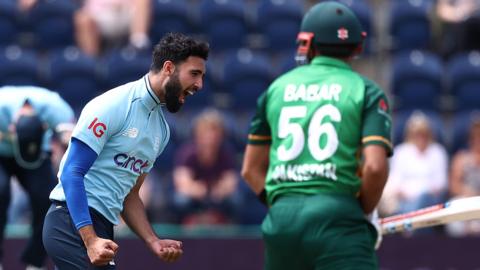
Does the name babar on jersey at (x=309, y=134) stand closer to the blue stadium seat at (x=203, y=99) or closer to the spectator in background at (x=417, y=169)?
the spectator in background at (x=417, y=169)

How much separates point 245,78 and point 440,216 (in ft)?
21.1

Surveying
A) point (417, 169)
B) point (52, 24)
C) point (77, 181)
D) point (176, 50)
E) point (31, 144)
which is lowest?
point (417, 169)

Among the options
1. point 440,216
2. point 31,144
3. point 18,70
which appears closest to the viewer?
point 440,216

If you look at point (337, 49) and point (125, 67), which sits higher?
point (337, 49)

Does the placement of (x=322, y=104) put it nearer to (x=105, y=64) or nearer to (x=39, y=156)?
(x=39, y=156)

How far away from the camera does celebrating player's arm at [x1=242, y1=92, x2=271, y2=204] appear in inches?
225

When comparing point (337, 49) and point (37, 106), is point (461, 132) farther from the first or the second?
point (337, 49)

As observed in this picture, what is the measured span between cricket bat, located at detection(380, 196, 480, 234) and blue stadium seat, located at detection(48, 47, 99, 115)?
6.55 m

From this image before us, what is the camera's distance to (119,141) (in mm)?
5453

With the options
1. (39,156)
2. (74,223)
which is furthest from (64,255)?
(39,156)

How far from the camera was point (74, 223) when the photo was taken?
5.26 metres

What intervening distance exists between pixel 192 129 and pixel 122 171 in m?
6.29

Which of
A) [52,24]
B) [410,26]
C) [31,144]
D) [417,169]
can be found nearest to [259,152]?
[31,144]

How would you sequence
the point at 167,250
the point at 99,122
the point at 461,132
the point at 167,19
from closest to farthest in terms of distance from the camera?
the point at 99,122 < the point at 167,250 < the point at 461,132 < the point at 167,19
